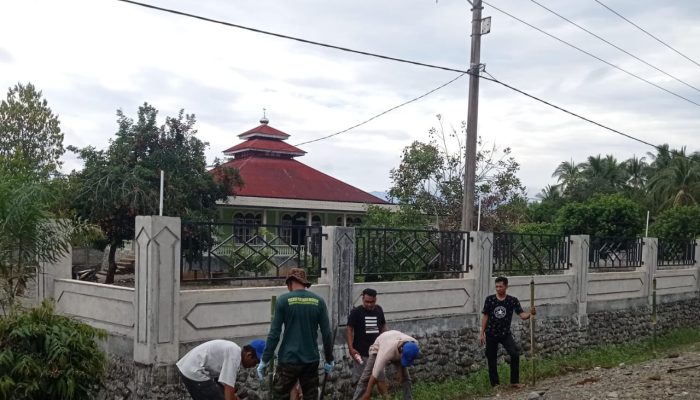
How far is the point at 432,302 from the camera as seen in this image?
10750mm

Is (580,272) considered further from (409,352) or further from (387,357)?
(409,352)

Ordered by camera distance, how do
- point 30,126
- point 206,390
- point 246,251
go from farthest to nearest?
point 30,126 < point 246,251 < point 206,390

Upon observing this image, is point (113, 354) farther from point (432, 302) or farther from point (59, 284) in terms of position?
point (432, 302)

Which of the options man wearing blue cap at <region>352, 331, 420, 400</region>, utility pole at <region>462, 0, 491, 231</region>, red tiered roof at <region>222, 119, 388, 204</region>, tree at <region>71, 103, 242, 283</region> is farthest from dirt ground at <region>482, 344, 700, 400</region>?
red tiered roof at <region>222, 119, 388, 204</region>

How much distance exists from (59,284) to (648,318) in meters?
12.1

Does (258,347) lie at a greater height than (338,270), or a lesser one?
lesser

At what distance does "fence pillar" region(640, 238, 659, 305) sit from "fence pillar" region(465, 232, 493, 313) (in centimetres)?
580

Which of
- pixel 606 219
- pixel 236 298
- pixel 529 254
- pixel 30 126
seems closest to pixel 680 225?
pixel 606 219

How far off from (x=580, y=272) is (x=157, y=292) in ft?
28.5

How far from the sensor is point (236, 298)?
8273 millimetres

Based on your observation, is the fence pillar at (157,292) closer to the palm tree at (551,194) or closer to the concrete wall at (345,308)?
the concrete wall at (345,308)

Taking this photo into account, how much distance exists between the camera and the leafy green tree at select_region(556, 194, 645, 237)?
69.9ft

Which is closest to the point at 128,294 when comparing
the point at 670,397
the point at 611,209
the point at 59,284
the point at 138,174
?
the point at 59,284

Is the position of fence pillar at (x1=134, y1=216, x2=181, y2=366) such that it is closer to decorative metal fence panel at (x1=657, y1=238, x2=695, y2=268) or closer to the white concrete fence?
the white concrete fence
